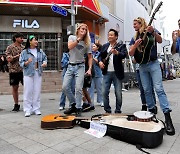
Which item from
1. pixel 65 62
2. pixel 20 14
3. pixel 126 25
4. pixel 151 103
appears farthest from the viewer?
pixel 126 25

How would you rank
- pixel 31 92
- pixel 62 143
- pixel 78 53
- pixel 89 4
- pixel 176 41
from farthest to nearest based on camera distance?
pixel 89 4
pixel 31 92
pixel 78 53
pixel 176 41
pixel 62 143

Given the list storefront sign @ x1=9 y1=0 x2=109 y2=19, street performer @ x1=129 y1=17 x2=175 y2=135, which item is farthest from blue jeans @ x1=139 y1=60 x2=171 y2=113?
storefront sign @ x1=9 y1=0 x2=109 y2=19

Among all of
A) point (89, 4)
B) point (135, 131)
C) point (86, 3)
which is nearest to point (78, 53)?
point (135, 131)

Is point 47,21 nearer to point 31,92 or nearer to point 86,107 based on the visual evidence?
point 86,107

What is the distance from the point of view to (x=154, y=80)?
3.96 m

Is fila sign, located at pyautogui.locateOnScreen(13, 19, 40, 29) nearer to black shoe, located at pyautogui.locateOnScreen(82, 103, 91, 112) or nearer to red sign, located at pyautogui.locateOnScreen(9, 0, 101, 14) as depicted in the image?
red sign, located at pyautogui.locateOnScreen(9, 0, 101, 14)

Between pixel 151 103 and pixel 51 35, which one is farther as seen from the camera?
pixel 51 35

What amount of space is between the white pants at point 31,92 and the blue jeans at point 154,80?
7.82 ft

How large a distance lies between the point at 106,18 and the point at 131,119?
1594 cm

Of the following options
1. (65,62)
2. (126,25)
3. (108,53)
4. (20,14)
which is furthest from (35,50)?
(126,25)

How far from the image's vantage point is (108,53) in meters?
4.73

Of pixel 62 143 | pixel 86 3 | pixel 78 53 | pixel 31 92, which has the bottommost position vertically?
pixel 62 143

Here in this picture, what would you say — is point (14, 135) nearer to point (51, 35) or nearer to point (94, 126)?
point (94, 126)

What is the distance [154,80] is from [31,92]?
271 centimetres
